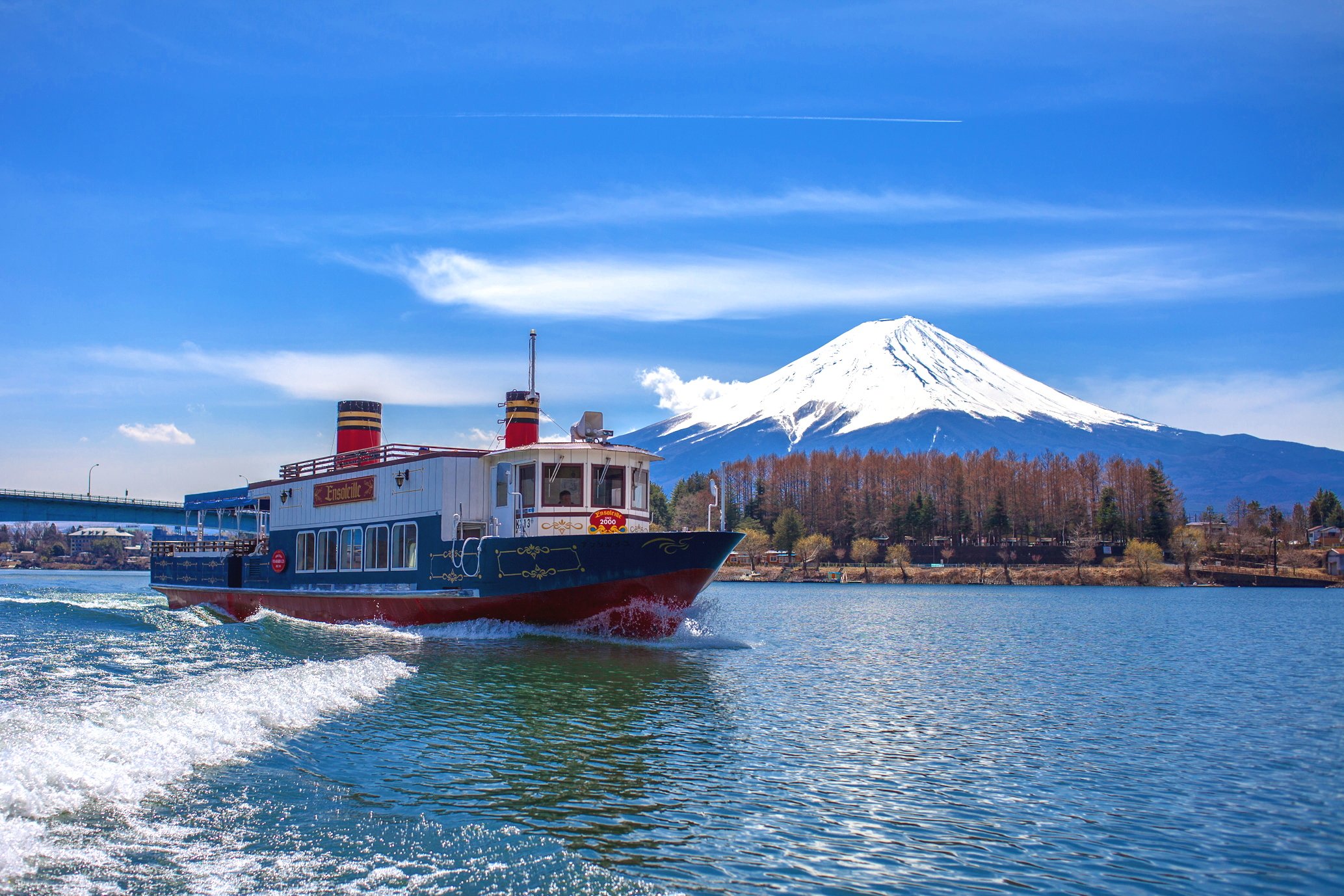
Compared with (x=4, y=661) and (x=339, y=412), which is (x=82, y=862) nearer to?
(x=4, y=661)

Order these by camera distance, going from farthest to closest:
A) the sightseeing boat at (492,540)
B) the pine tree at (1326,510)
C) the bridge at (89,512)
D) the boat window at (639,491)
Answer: the pine tree at (1326,510) < the bridge at (89,512) < the boat window at (639,491) < the sightseeing boat at (492,540)

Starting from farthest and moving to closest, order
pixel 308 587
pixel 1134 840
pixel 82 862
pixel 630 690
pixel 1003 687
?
pixel 308 587
pixel 1003 687
pixel 630 690
pixel 1134 840
pixel 82 862

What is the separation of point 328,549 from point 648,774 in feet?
81.9

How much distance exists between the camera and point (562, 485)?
26.4 metres

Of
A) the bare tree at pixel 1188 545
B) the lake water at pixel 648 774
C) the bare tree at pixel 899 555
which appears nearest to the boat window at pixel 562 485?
the lake water at pixel 648 774

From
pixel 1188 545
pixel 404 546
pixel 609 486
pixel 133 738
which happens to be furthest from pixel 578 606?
pixel 1188 545

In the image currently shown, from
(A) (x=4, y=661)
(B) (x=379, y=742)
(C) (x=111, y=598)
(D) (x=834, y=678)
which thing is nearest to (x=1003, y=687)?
(D) (x=834, y=678)

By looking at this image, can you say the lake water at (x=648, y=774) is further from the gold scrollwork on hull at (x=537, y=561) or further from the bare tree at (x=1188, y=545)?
the bare tree at (x=1188, y=545)

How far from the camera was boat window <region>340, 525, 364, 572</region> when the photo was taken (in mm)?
31812

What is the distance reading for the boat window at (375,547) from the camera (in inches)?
1209

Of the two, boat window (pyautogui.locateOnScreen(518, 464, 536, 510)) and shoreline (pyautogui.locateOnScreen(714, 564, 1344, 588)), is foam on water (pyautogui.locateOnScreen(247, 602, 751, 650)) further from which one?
shoreline (pyautogui.locateOnScreen(714, 564, 1344, 588))

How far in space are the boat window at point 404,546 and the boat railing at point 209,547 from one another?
1059cm

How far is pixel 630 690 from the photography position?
59.2 ft

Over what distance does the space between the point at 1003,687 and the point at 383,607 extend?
59.6 ft
